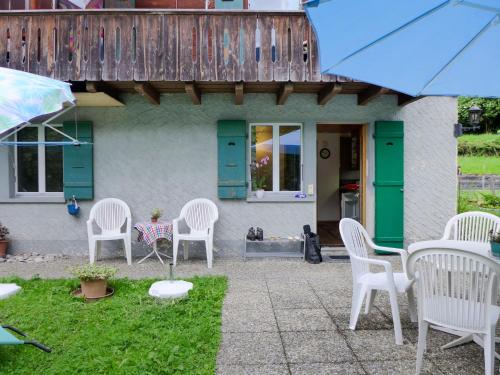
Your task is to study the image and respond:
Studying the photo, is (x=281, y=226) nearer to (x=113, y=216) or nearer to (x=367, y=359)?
(x=113, y=216)

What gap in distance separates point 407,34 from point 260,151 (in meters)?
4.31

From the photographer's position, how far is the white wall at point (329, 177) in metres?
9.94

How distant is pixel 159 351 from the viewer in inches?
117

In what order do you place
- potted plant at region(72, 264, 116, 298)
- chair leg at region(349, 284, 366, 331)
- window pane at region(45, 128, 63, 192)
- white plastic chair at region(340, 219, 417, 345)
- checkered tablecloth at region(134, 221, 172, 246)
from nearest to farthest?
white plastic chair at region(340, 219, 417, 345) → chair leg at region(349, 284, 366, 331) → potted plant at region(72, 264, 116, 298) → checkered tablecloth at region(134, 221, 172, 246) → window pane at region(45, 128, 63, 192)

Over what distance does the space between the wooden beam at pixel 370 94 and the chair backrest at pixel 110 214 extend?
4127 millimetres

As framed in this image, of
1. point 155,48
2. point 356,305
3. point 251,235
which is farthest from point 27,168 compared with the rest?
point 356,305

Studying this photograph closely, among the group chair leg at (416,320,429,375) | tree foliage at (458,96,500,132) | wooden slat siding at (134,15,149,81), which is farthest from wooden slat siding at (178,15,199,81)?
tree foliage at (458,96,500,132)

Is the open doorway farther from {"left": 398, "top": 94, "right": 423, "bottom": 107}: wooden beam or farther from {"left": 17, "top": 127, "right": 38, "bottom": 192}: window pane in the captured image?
{"left": 17, "top": 127, "right": 38, "bottom": 192}: window pane

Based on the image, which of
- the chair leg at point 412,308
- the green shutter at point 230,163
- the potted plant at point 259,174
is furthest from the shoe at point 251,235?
the chair leg at point 412,308

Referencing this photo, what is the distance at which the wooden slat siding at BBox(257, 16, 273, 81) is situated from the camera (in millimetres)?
5496

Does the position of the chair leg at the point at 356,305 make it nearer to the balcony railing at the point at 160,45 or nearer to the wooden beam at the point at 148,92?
the balcony railing at the point at 160,45

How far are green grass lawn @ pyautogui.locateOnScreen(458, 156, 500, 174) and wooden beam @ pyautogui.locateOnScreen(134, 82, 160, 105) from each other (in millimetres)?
20647

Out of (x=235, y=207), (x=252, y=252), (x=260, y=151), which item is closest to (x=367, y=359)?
(x=252, y=252)

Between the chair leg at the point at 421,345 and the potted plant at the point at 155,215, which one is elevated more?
the potted plant at the point at 155,215
